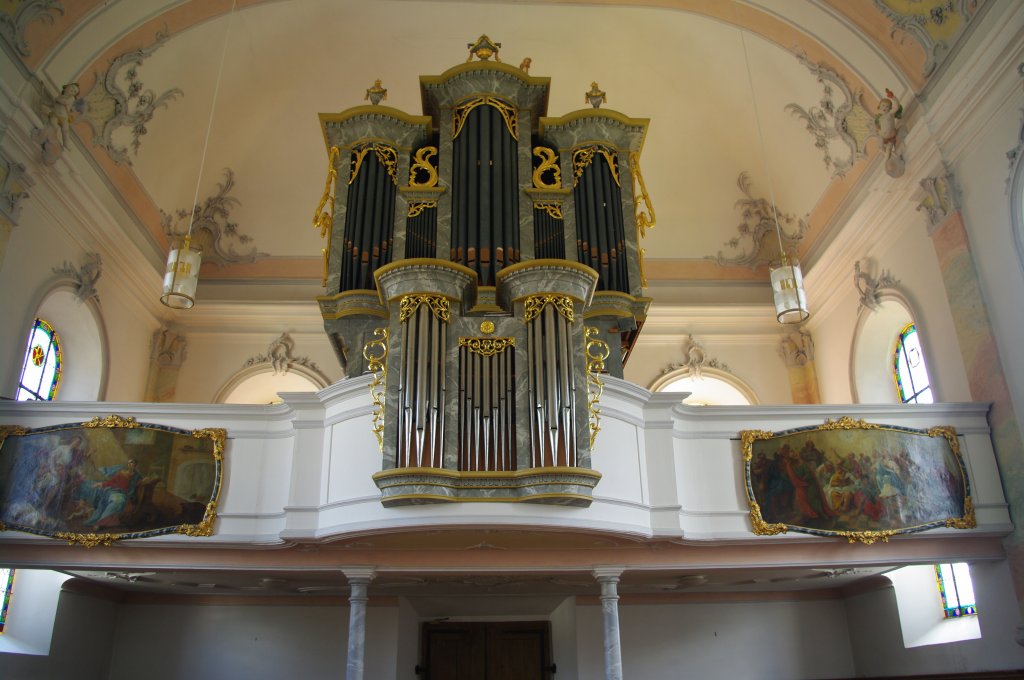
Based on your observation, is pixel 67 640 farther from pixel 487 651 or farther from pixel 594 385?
pixel 594 385

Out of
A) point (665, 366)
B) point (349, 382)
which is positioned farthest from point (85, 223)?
point (665, 366)

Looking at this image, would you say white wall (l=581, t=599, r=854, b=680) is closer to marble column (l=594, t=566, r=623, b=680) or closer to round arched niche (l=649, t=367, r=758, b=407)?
marble column (l=594, t=566, r=623, b=680)

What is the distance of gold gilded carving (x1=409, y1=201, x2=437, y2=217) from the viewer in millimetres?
11062

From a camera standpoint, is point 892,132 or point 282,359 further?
point 282,359

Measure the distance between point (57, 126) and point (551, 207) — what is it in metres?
6.77

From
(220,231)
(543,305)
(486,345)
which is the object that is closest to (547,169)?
(543,305)

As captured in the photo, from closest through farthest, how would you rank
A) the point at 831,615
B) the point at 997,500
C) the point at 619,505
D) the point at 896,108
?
1. the point at 619,505
2. the point at 997,500
3. the point at 896,108
4. the point at 831,615

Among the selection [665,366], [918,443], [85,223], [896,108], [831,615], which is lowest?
[831,615]

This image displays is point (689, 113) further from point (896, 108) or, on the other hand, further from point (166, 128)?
point (166, 128)

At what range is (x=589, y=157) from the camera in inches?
466

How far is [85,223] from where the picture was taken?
12.6m

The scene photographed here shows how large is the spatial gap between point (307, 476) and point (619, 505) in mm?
3583

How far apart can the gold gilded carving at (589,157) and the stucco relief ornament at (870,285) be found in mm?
4574

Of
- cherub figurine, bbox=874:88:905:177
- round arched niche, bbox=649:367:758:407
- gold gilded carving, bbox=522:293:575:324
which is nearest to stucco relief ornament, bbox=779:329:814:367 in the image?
round arched niche, bbox=649:367:758:407
